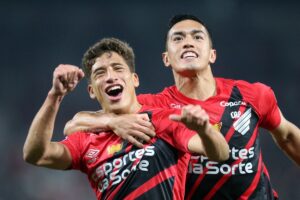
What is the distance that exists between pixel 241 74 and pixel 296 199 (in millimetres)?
1667

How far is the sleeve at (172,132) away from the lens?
8.49 feet

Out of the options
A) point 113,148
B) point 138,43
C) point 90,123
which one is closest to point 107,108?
point 90,123

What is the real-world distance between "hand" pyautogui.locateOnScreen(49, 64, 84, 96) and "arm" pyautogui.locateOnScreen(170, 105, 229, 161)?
49 centimetres

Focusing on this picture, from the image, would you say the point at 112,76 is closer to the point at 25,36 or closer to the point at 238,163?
the point at 238,163

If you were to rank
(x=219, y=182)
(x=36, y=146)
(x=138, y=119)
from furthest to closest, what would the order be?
(x=219, y=182), (x=138, y=119), (x=36, y=146)

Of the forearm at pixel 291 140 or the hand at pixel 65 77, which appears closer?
the hand at pixel 65 77

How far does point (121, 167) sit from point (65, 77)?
0.53 m

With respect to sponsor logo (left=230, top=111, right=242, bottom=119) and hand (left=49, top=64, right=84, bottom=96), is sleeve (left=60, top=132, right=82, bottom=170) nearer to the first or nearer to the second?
hand (left=49, top=64, right=84, bottom=96)

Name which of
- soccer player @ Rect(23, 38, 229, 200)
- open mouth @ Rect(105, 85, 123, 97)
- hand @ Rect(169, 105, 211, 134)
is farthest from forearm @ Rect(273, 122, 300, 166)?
hand @ Rect(169, 105, 211, 134)

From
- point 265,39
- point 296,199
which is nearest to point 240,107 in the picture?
point 296,199

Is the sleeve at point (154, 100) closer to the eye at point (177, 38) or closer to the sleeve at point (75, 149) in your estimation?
the eye at point (177, 38)

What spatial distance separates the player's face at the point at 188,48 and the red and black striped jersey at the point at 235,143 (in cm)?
19

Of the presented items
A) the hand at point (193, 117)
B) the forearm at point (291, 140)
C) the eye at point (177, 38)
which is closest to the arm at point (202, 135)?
the hand at point (193, 117)

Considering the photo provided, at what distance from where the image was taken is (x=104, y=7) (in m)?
7.20
